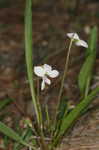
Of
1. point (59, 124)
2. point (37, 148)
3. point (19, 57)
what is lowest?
point (19, 57)

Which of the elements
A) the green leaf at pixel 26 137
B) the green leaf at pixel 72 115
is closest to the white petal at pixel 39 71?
the green leaf at pixel 72 115

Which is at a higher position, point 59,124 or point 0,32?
point 59,124

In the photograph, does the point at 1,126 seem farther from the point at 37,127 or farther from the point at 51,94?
the point at 51,94

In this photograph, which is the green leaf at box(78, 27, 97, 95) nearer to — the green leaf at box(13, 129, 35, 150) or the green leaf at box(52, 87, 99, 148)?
the green leaf at box(52, 87, 99, 148)

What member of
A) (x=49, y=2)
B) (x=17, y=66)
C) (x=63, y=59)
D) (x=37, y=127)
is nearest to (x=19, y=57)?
(x=17, y=66)

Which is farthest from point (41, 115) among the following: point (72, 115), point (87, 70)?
point (87, 70)

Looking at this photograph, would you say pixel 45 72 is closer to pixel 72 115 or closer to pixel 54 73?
pixel 54 73

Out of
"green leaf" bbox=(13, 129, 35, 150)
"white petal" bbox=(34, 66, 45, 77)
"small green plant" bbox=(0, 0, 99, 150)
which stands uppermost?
"white petal" bbox=(34, 66, 45, 77)

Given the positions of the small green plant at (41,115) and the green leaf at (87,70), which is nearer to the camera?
the small green plant at (41,115)

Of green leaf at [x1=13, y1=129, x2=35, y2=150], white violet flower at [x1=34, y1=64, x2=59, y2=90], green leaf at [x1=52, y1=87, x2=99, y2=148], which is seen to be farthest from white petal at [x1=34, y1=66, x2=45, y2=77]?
green leaf at [x1=13, y1=129, x2=35, y2=150]

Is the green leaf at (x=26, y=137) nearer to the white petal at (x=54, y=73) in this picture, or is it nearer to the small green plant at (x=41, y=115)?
the small green plant at (x=41, y=115)

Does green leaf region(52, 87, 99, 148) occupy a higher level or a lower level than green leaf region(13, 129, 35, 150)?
higher
